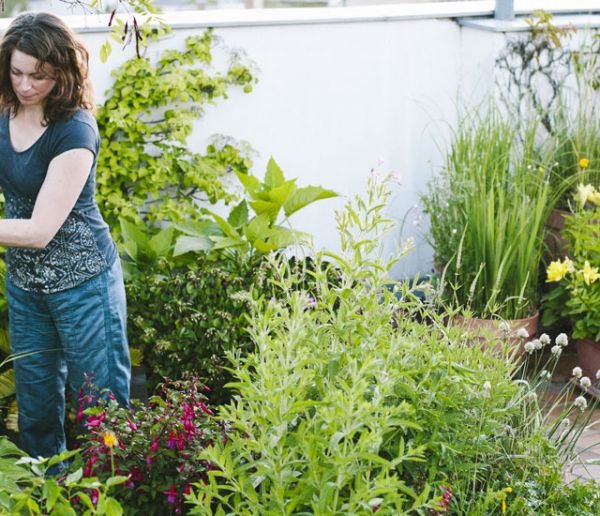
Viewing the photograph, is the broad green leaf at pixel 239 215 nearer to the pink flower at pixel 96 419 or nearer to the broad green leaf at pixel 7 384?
the broad green leaf at pixel 7 384

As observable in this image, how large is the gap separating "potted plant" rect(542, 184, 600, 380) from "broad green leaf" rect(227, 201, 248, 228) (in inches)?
62.2

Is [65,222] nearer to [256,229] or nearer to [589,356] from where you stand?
[256,229]

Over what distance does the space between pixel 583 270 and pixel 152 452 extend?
2.77 m

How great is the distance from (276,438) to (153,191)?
9.11ft

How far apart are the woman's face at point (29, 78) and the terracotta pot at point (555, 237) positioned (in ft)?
10.4

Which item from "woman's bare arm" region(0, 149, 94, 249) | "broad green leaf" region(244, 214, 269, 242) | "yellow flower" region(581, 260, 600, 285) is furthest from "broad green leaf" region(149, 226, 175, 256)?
"yellow flower" region(581, 260, 600, 285)

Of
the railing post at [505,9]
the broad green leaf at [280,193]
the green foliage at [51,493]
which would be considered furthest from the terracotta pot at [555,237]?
the green foliage at [51,493]

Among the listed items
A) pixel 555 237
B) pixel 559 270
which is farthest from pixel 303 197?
Answer: pixel 555 237

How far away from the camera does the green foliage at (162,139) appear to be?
4.61 metres

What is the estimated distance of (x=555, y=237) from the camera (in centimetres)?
532

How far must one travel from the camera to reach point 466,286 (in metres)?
4.89

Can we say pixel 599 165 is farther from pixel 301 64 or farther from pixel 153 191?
pixel 153 191

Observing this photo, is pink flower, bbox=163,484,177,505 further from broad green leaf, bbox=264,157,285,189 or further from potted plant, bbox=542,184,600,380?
potted plant, bbox=542,184,600,380

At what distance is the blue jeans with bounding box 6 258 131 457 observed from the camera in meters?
3.10
